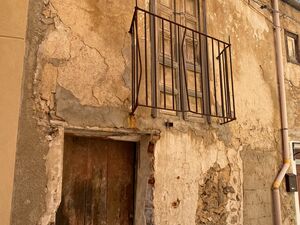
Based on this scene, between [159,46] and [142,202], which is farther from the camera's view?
[159,46]

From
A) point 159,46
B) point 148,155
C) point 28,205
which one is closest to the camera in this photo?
point 28,205

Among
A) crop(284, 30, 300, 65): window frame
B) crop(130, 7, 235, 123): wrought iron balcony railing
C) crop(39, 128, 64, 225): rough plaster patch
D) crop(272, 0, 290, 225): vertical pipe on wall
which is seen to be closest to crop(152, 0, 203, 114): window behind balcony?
crop(130, 7, 235, 123): wrought iron balcony railing

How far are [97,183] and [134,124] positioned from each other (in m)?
0.63

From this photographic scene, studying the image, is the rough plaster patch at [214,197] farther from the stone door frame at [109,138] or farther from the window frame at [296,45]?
the window frame at [296,45]

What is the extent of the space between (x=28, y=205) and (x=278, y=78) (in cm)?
397

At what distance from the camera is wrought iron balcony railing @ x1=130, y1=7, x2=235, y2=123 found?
9.95 feet

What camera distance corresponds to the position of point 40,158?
239 cm

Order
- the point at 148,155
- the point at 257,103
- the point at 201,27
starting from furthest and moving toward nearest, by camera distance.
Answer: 1. the point at 257,103
2. the point at 201,27
3. the point at 148,155

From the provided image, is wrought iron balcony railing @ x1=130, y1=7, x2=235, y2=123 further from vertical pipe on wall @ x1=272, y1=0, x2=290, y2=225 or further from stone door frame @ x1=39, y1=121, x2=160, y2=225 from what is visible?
vertical pipe on wall @ x1=272, y1=0, x2=290, y2=225

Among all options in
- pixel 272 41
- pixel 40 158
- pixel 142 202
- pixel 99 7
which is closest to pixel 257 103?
pixel 272 41

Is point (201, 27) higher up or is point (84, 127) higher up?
point (201, 27)

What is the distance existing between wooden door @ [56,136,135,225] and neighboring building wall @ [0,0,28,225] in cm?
60

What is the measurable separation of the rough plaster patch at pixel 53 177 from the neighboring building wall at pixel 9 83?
10.5 inches

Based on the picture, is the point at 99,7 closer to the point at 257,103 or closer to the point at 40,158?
the point at 40,158
